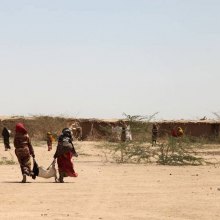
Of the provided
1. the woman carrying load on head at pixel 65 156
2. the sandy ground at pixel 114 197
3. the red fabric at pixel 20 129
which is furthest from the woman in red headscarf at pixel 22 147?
the woman carrying load on head at pixel 65 156

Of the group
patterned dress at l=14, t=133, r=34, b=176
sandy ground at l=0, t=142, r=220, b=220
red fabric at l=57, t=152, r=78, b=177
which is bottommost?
sandy ground at l=0, t=142, r=220, b=220

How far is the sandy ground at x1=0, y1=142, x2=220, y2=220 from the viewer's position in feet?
34.3

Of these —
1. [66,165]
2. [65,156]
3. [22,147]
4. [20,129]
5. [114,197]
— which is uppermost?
[20,129]

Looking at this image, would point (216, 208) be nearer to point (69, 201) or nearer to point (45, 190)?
point (69, 201)

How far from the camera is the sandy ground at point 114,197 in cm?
1045

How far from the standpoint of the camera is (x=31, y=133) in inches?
2095

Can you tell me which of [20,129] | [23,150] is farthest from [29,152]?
[20,129]

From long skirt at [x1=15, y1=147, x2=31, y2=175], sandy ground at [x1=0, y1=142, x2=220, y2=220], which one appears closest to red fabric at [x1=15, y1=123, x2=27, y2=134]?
long skirt at [x1=15, y1=147, x2=31, y2=175]

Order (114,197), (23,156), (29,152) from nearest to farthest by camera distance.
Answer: (114,197) < (23,156) < (29,152)

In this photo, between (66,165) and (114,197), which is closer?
(114,197)

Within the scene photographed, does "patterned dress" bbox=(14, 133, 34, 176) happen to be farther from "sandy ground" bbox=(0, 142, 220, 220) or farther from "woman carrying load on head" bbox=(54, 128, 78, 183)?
"woman carrying load on head" bbox=(54, 128, 78, 183)

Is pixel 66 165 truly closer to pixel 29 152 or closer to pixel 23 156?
pixel 29 152

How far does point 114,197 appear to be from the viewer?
12719mm

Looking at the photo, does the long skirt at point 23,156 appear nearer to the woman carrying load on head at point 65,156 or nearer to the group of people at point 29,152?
the group of people at point 29,152
